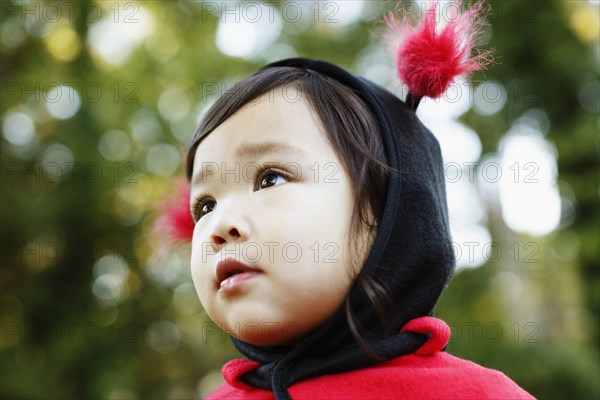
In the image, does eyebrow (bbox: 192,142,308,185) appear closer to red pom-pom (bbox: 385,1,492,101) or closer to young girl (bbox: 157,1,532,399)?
young girl (bbox: 157,1,532,399)

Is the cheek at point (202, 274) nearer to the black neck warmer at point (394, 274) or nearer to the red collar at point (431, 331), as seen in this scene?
the black neck warmer at point (394, 274)

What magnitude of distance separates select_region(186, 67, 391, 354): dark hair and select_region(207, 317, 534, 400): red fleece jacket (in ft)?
0.22

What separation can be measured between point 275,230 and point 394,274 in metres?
0.28

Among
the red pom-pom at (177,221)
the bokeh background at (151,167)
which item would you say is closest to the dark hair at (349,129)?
the red pom-pom at (177,221)

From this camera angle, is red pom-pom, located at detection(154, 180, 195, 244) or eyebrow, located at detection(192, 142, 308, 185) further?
red pom-pom, located at detection(154, 180, 195, 244)

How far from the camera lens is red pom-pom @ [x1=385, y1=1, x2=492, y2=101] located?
1545mm

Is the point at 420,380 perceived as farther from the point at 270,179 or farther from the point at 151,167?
the point at 151,167

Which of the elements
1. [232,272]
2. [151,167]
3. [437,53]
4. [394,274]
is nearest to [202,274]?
[232,272]

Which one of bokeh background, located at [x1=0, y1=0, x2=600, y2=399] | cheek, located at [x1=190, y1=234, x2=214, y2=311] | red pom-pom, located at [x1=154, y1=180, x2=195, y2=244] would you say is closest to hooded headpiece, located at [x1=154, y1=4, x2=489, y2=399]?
cheek, located at [x1=190, y1=234, x2=214, y2=311]

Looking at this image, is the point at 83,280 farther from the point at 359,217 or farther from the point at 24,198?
the point at 359,217

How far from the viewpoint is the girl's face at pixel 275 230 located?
123cm

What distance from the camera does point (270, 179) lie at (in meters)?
1.31

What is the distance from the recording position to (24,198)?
436 centimetres

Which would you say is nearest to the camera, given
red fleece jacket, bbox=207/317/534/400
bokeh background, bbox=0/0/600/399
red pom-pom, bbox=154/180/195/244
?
red fleece jacket, bbox=207/317/534/400
